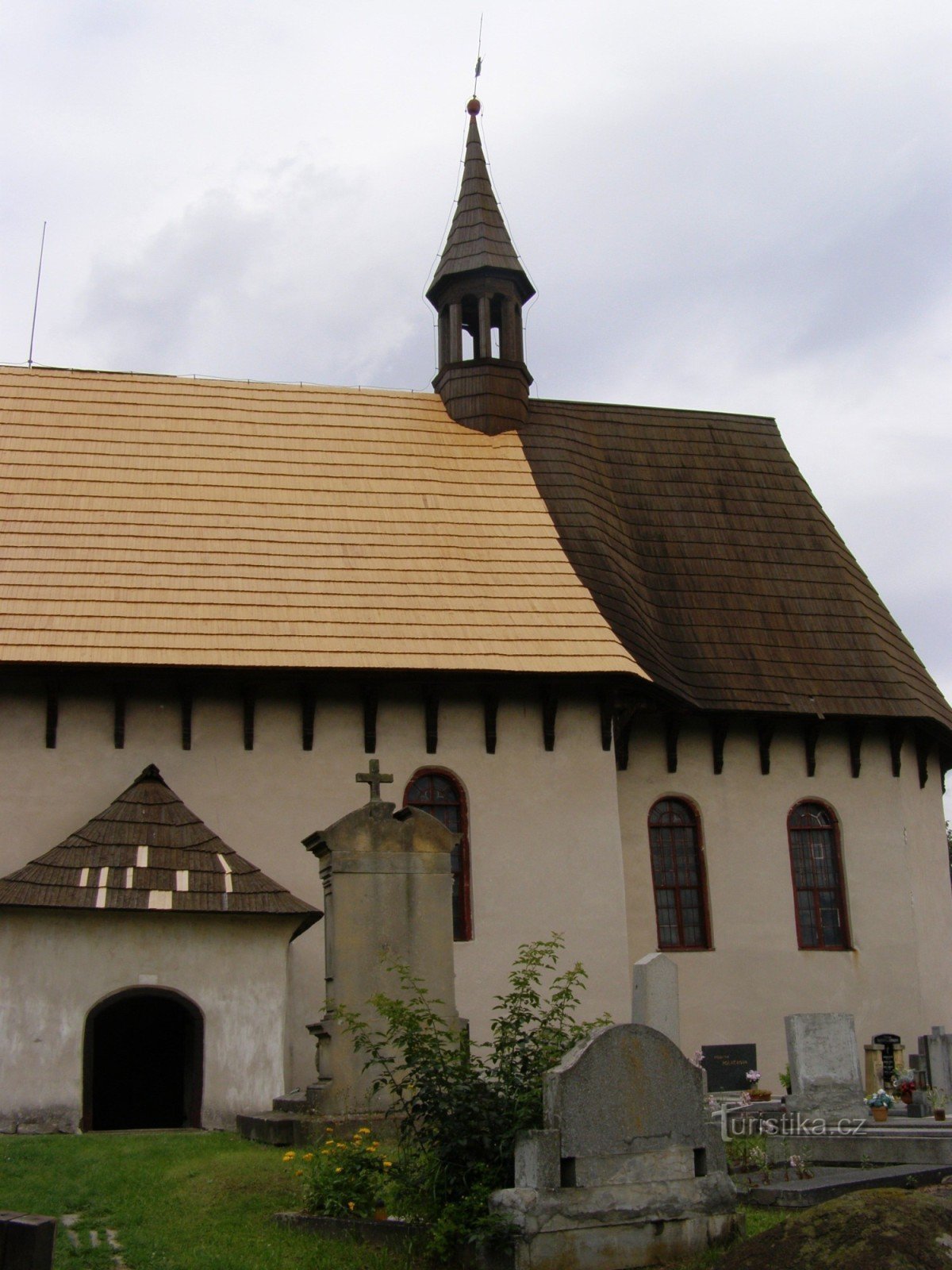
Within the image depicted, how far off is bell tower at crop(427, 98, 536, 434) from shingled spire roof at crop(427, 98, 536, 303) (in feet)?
0.05

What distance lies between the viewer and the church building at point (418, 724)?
15320 mm

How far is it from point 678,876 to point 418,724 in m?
4.61

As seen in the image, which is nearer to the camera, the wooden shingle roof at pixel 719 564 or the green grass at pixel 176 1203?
the green grass at pixel 176 1203

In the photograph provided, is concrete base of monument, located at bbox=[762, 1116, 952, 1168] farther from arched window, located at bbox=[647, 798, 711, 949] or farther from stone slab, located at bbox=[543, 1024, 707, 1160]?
arched window, located at bbox=[647, 798, 711, 949]

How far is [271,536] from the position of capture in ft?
65.2

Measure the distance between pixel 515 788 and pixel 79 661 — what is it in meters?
5.99

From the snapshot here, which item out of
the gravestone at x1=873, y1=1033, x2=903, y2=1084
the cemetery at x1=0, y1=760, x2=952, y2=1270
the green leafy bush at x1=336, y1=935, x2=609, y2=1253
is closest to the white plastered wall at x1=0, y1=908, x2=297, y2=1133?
the cemetery at x1=0, y1=760, x2=952, y2=1270

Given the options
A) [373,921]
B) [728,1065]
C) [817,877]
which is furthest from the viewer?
[817,877]

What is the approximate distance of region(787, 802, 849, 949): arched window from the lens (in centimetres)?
2036

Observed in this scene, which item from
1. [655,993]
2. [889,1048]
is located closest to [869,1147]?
[655,993]

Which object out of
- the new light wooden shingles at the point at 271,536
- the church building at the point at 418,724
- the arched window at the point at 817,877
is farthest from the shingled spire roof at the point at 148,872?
the arched window at the point at 817,877

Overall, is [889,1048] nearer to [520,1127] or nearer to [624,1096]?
[624,1096]

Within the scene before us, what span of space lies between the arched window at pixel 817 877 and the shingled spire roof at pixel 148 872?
825 centimetres

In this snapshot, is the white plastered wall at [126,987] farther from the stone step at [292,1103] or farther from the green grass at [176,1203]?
the green grass at [176,1203]
